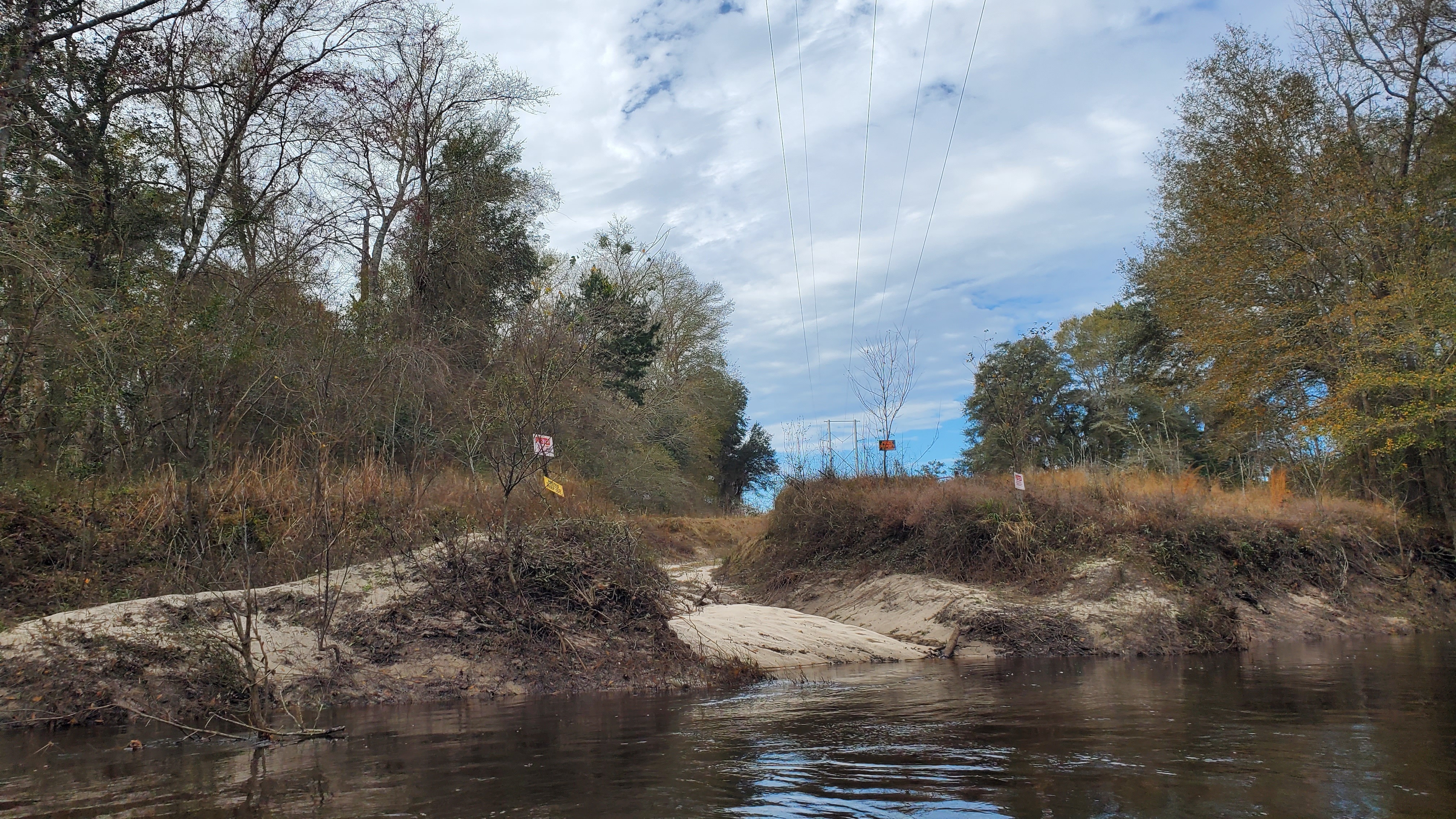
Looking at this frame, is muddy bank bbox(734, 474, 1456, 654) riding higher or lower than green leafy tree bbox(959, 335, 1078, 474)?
lower

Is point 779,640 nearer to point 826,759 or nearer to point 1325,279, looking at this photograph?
point 826,759

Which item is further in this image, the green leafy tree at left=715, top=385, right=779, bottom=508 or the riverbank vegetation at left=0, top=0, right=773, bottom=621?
the green leafy tree at left=715, top=385, right=779, bottom=508

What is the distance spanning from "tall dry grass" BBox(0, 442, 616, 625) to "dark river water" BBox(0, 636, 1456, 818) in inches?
106

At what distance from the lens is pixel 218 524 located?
962 cm

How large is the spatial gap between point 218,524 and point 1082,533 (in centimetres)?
1314

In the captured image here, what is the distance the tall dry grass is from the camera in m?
9.46

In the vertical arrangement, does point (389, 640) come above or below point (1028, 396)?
below

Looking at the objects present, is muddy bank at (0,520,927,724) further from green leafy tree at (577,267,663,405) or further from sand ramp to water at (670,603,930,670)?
green leafy tree at (577,267,663,405)

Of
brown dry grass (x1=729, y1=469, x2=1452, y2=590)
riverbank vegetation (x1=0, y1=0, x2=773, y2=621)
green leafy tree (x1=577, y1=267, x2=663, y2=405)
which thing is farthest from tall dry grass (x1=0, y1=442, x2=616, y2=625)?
green leafy tree (x1=577, y1=267, x2=663, y2=405)

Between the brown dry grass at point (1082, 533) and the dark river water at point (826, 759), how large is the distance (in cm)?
596

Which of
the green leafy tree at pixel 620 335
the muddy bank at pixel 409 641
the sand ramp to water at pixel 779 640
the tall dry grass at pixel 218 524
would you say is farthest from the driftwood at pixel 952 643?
the green leafy tree at pixel 620 335

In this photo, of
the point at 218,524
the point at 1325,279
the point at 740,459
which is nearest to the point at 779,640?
the point at 218,524

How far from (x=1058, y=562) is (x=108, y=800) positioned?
13.4m

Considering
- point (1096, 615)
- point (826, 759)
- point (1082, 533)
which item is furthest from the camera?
point (1082, 533)
